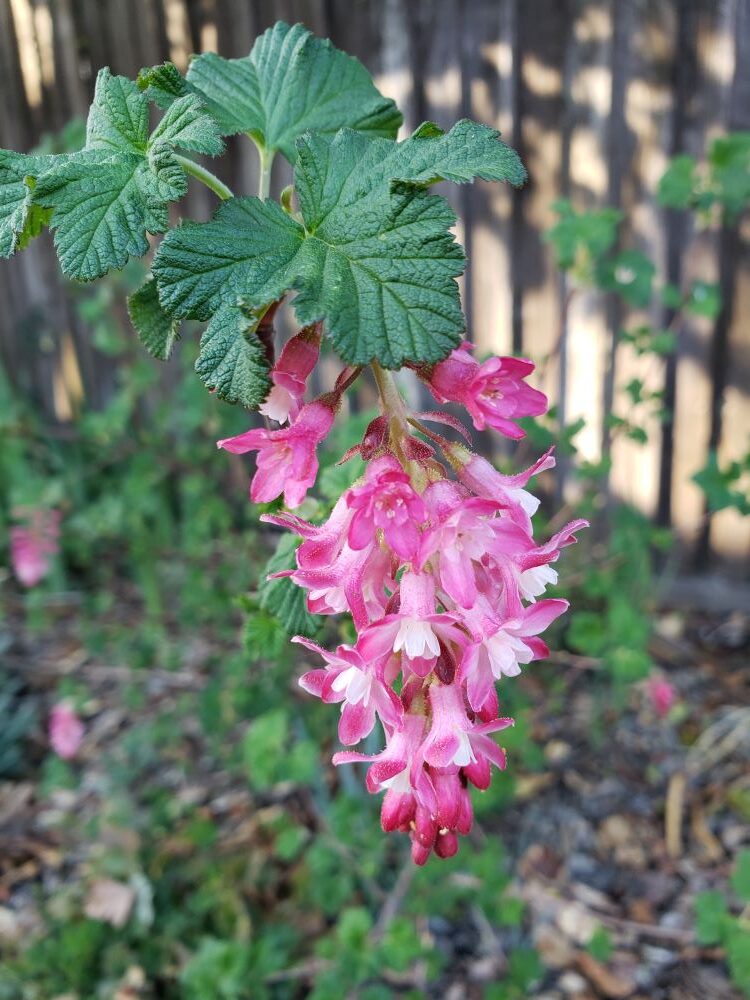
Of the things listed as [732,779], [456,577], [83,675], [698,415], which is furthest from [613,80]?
[83,675]

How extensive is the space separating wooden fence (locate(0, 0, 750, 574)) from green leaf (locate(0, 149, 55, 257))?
1.97m

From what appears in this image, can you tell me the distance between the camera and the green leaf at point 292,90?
956 millimetres

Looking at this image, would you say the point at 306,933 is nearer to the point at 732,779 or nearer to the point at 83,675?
the point at 732,779

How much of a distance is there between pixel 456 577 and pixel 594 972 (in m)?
1.78

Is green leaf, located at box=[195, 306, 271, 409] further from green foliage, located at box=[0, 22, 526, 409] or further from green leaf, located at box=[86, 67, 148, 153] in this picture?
green leaf, located at box=[86, 67, 148, 153]

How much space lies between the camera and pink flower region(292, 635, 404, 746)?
0.78 metres

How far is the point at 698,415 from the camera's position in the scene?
3.02 metres

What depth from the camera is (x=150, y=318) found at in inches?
34.8

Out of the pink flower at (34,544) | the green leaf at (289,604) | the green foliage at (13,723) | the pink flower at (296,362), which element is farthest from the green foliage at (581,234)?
the green foliage at (13,723)

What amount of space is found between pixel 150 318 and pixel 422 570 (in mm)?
398

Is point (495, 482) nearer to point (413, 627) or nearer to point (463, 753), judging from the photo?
point (413, 627)

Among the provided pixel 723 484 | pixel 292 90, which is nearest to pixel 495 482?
pixel 292 90

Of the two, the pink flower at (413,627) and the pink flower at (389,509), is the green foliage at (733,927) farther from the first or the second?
the pink flower at (389,509)

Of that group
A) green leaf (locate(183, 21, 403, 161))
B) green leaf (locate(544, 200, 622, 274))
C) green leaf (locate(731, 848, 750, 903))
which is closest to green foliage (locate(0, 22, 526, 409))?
green leaf (locate(183, 21, 403, 161))
